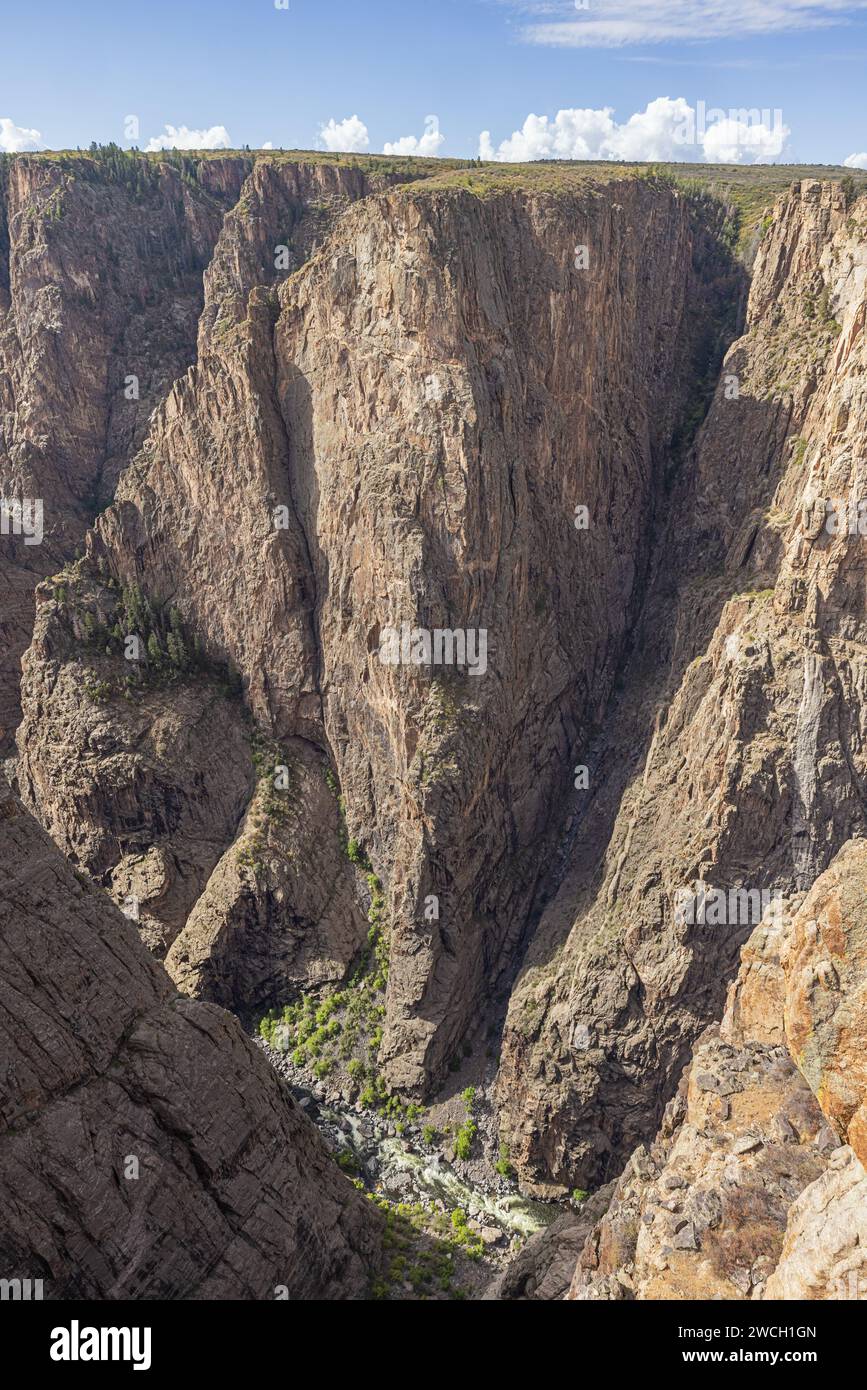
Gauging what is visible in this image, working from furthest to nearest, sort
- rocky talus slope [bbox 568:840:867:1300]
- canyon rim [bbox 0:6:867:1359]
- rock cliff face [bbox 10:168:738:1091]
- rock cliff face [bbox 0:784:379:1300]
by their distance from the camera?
rock cliff face [bbox 10:168:738:1091], canyon rim [bbox 0:6:867:1359], rock cliff face [bbox 0:784:379:1300], rocky talus slope [bbox 568:840:867:1300]

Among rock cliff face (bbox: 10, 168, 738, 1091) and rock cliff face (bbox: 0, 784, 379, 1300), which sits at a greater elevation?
rock cliff face (bbox: 10, 168, 738, 1091)

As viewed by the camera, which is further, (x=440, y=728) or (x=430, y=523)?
(x=430, y=523)

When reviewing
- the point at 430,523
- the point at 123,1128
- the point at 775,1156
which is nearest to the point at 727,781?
the point at 430,523

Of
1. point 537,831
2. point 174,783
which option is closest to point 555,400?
point 537,831

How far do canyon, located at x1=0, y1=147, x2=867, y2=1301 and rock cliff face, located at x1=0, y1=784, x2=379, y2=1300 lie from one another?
177 mm

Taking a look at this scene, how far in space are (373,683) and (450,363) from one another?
26083 millimetres

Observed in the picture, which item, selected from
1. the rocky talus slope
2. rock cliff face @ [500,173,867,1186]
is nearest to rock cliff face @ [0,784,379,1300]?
the rocky talus slope

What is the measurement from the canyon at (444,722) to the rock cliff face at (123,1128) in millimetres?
177

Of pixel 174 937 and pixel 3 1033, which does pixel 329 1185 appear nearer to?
pixel 3 1033

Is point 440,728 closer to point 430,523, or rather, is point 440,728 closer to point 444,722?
point 444,722

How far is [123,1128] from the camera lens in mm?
33594

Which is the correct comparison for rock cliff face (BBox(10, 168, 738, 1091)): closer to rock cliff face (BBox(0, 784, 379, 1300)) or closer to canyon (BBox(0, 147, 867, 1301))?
canyon (BBox(0, 147, 867, 1301))

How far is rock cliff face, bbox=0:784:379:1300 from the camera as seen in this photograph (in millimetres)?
31062

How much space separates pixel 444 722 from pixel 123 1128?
3835 centimetres
